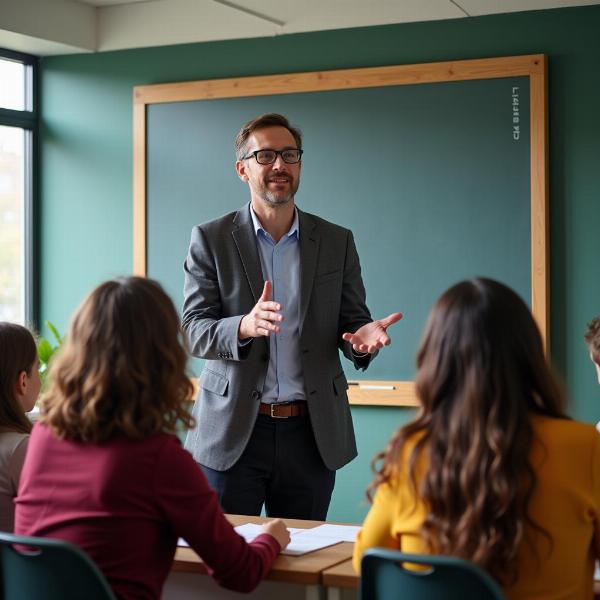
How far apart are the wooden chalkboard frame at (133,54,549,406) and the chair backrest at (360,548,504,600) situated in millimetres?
3022

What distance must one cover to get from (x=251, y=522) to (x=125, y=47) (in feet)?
11.9

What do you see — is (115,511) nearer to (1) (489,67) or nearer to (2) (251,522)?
(2) (251,522)

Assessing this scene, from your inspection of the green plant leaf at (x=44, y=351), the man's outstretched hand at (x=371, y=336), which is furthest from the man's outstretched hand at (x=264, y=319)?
the green plant leaf at (x=44, y=351)

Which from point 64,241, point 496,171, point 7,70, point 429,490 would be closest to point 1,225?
point 64,241

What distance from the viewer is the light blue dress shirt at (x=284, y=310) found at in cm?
321

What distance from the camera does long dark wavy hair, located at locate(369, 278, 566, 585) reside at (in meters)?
1.77

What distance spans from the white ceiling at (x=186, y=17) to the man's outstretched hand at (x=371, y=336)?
87.8 inches

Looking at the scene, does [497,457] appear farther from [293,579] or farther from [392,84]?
[392,84]

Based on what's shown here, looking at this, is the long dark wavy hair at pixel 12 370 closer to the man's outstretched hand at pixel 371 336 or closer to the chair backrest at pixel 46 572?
the chair backrest at pixel 46 572

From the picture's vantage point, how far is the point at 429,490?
179 cm

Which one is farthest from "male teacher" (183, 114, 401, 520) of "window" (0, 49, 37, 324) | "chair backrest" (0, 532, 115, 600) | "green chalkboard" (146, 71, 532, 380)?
"window" (0, 49, 37, 324)

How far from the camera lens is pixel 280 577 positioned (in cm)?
221

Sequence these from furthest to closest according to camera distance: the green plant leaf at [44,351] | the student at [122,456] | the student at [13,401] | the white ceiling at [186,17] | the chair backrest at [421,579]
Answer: the green plant leaf at [44,351] → the white ceiling at [186,17] → the student at [13,401] → the student at [122,456] → the chair backrest at [421,579]

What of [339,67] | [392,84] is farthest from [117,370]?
[339,67]
